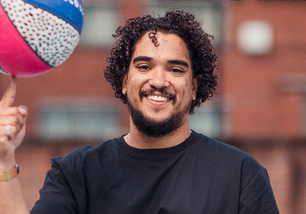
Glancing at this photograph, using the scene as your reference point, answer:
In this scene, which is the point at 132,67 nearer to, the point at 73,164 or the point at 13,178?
the point at 73,164

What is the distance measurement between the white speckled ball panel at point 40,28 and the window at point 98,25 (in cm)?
1348

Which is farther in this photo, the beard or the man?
the beard

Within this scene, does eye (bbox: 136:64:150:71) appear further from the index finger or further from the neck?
the index finger

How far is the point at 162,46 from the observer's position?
331 centimetres

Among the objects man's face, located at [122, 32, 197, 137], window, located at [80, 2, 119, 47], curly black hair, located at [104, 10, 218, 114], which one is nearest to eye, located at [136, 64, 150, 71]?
man's face, located at [122, 32, 197, 137]

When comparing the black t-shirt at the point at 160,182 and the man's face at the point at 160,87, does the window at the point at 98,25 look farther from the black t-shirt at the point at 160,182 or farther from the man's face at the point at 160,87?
the black t-shirt at the point at 160,182

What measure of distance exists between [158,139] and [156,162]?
0.15m

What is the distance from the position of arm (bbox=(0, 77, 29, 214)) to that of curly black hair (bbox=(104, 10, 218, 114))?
827 mm

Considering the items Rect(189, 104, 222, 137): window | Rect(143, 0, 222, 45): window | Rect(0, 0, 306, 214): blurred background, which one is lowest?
Rect(189, 104, 222, 137): window

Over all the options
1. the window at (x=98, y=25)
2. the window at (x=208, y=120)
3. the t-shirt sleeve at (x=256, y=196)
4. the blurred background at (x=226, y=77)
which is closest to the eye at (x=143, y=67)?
the t-shirt sleeve at (x=256, y=196)

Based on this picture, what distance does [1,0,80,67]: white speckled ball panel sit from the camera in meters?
3.13

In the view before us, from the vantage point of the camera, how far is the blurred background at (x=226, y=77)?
1648 centimetres

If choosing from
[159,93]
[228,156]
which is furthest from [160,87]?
[228,156]

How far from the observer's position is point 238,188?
3.09m
